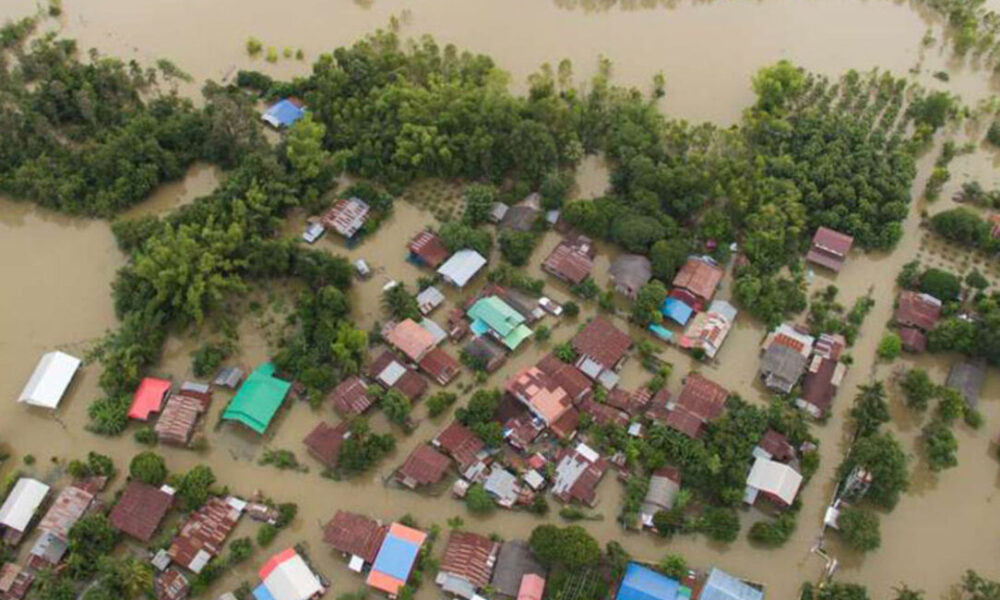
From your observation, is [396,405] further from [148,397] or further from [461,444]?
[148,397]

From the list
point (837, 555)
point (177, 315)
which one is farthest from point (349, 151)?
point (837, 555)

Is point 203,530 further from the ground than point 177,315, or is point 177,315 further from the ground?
point 177,315

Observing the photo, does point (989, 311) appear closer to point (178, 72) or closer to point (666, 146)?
point (666, 146)

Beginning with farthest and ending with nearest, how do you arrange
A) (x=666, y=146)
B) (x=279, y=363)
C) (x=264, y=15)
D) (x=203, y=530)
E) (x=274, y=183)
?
(x=264, y=15), (x=666, y=146), (x=274, y=183), (x=279, y=363), (x=203, y=530)

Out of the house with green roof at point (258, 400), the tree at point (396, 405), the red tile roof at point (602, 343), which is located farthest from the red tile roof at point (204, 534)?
the red tile roof at point (602, 343)

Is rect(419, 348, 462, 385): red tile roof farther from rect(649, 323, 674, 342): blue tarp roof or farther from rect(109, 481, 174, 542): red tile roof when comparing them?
rect(109, 481, 174, 542): red tile roof

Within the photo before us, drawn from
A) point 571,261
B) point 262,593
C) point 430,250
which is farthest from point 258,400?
point 571,261

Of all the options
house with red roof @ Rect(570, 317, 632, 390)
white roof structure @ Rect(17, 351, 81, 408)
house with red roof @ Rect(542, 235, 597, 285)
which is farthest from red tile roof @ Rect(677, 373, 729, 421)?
white roof structure @ Rect(17, 351, 81, 408)
